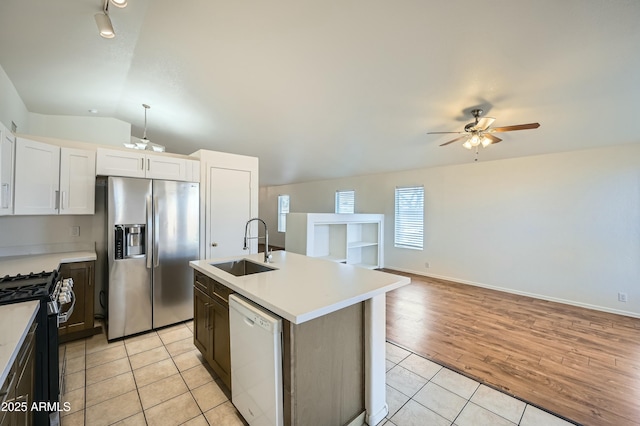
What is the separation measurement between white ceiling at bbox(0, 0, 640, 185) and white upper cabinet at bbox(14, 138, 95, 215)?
1.09 metres

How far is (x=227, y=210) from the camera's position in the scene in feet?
11.7

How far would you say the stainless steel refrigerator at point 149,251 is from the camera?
8.96 feet

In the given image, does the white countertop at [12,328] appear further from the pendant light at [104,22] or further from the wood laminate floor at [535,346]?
the wood laminate floor at [535,346]

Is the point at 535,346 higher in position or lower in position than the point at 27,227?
lower

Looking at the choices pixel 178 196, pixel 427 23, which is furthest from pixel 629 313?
pixel 178 196

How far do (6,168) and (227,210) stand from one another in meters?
2.00

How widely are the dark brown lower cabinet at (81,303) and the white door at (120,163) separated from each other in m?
1.03

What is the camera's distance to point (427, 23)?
2.27 m

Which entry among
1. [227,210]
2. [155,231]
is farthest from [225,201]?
[155,231]

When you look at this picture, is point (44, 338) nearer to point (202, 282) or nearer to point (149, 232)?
point (202, 282)

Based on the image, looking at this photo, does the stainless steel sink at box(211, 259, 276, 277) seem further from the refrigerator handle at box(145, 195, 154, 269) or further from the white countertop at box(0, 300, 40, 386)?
the white countertop at box(0, 300, 40, 386)

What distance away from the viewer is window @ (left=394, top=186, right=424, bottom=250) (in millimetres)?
5696

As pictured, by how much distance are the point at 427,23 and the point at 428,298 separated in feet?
12.3

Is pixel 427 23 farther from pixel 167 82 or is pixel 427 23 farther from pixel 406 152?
pixel 167 82
